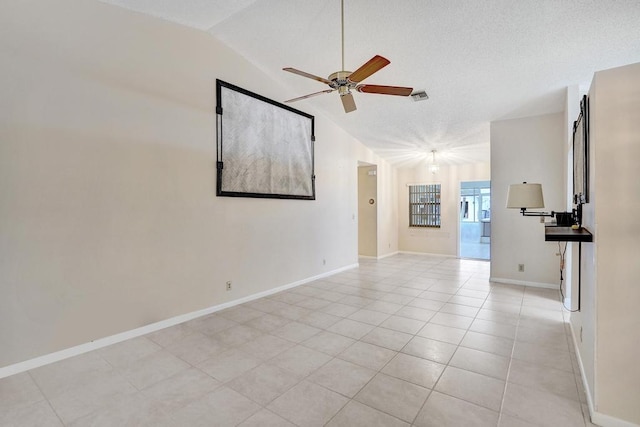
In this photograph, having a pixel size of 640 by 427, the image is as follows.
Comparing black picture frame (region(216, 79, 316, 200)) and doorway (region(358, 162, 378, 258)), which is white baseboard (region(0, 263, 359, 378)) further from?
doorway (region(358, 162, 378, 258))

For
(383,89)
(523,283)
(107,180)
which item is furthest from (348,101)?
(523,283)

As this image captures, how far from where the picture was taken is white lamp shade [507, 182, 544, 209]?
3.16 metres

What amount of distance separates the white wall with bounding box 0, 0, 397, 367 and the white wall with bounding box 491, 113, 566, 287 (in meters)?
4.07

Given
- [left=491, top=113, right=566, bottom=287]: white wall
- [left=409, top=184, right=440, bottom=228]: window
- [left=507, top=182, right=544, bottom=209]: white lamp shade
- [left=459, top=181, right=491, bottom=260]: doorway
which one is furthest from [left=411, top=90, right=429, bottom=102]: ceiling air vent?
[left=459, top=181, right=491, bottom=260]: doorway

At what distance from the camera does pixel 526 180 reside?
5.05 meters

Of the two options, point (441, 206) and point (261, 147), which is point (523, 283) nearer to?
point (441, 206)

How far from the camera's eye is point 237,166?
420cm

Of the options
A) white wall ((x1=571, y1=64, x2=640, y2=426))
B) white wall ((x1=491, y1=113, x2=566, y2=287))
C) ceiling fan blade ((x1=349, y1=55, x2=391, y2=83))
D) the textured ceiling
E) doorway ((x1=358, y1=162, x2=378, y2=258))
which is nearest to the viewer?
white wall ((x1=571, y1=64, x2=640, y2=426))

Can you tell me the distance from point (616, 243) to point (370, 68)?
1980 mm

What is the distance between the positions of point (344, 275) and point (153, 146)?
158 inches

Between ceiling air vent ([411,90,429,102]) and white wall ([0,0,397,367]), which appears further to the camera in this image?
ceiling air vent ([411,90,429,102])

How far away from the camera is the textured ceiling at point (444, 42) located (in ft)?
9.46

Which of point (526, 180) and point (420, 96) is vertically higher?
point (420, 96)

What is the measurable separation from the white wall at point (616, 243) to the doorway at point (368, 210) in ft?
20.0
